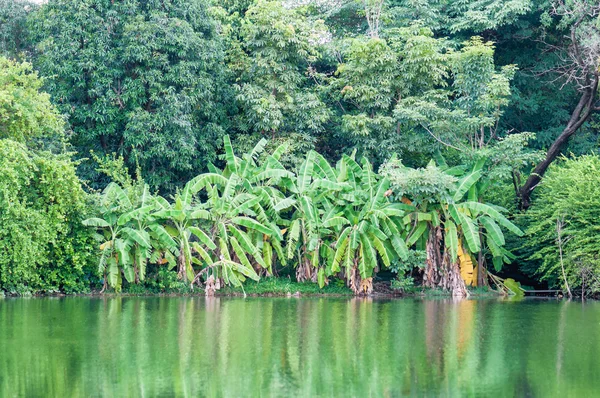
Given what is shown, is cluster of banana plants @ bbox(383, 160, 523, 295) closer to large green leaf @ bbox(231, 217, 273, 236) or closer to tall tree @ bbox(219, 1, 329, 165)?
large green leaf @ bbox(231, 217, 273, 236)

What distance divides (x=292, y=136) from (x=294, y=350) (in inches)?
498

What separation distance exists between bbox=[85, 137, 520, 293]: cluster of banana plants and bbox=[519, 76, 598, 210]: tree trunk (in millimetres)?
1567

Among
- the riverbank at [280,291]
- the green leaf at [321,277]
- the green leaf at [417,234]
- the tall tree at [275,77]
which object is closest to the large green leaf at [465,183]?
the green leaf at [417,234]

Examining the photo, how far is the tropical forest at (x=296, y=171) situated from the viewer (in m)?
19.6

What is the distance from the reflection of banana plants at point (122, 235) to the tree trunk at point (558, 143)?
1012 cm

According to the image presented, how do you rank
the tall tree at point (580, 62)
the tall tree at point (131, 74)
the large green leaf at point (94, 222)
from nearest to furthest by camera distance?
the large green leaf at point (94, 222), the tall tree at point (580, 62), the tall tree at point (131, 74)

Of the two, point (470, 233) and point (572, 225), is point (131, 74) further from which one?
point (572, 225)

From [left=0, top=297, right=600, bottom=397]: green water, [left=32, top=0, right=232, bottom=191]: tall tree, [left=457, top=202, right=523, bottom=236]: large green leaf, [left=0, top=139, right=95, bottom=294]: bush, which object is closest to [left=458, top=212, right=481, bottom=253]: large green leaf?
[left=457, top=202, right=523, bottom=236]: large green leaf

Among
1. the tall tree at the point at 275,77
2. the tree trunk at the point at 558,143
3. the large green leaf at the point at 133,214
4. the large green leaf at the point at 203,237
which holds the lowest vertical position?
the large green leaf at the point at 203,237

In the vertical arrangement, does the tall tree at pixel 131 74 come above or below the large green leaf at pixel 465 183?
above

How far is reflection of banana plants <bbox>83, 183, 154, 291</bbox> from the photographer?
20.6m

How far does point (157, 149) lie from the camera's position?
911 inches

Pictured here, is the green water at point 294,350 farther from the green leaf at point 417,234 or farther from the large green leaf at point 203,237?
the green leaf at point 417,234

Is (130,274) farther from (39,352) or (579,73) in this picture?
(579,73)
